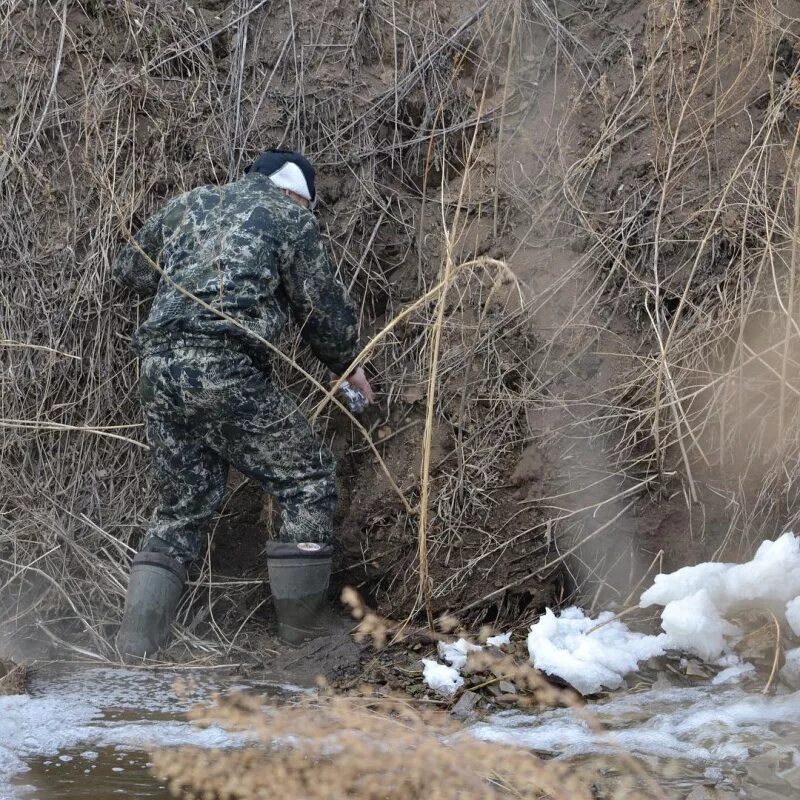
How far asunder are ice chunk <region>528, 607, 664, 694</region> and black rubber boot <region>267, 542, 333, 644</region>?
3.18ft

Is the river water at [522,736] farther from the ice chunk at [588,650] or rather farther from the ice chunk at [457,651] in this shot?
the ice chunk at [457,651]

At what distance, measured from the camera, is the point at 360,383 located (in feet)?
15.5

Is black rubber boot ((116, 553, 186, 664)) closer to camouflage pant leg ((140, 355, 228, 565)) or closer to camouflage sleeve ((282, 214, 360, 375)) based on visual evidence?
camouflage pant leg ((140, 355, 228, 565))

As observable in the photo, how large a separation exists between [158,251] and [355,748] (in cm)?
263

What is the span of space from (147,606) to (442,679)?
1311 millimetres

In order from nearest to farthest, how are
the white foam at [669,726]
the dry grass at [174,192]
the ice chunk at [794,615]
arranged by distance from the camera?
the white foam at [669,726]
the ice chunk at [794,615]
the dry grass at [174,192]

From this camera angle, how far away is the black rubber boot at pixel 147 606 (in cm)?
448

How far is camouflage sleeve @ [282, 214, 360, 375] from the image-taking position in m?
4.53

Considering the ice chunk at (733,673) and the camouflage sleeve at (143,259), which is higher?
the camouflage sleeve at (143,259)

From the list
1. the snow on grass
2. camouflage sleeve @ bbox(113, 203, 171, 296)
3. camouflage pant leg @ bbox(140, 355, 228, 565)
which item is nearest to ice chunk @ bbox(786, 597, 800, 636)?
the snow on grass

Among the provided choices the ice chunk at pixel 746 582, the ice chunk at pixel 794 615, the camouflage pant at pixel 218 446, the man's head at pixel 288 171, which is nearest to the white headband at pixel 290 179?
the man's head at pixel 288 171

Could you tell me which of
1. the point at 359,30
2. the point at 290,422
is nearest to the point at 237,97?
the point at 359,30

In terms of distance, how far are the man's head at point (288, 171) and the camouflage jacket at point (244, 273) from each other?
0.19 feet

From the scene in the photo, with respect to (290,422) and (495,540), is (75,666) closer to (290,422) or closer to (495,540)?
(290,422)
